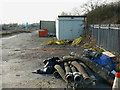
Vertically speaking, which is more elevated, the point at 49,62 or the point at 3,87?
the point at 49,62

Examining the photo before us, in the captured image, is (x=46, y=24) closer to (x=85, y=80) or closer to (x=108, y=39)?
(x=108, y=39)

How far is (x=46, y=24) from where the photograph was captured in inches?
1291

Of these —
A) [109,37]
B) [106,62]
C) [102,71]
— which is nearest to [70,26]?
[109,37]

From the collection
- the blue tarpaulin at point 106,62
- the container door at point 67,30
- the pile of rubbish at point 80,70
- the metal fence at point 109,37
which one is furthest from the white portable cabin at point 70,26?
the blue tarpaulin at point 106,62

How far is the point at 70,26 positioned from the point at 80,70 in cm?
1494

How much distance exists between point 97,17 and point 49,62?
2486 centimetres

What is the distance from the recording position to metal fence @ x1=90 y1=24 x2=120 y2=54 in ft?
28.8

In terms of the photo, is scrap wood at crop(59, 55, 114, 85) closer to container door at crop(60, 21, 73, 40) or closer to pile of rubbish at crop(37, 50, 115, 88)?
pile of rubbish at crop(37, 50, 115, 88)

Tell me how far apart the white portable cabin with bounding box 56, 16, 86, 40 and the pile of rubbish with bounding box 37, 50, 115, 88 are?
12.7 metres

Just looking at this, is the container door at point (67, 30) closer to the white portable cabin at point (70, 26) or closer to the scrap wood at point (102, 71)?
the white portable cabin at point (70, 26)

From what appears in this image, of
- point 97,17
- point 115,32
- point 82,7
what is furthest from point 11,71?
point 82,7

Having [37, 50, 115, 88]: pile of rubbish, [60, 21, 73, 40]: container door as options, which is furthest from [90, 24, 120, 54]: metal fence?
[60, 21, 73, 40]: container door

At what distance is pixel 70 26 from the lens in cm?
2023

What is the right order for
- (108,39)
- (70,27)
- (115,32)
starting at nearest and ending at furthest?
(115,32) < (108,39) < (70,27)
